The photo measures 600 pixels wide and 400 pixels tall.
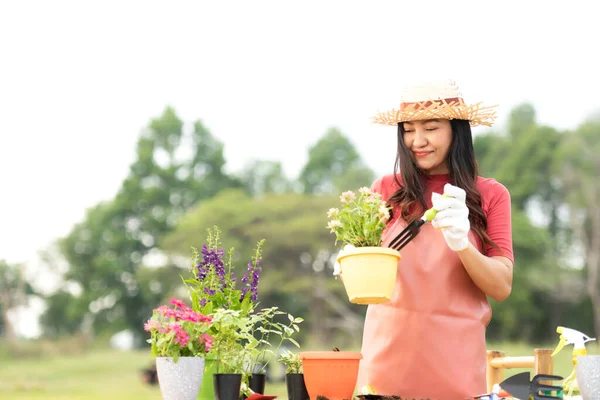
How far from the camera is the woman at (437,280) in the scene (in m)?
2.52

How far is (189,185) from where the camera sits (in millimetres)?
33188

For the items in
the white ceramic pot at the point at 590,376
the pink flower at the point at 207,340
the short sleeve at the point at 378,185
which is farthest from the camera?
the short sleeve at the point at 378,185

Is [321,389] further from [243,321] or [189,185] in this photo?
[189,185]

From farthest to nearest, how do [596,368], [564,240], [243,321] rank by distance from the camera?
[564,240], [243,321], [596,368]

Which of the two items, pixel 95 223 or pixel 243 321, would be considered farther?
pixel 95 223

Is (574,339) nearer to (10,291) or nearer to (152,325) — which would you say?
(152,325)

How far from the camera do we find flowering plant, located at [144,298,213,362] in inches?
81.0

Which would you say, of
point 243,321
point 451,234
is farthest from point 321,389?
point 451,234

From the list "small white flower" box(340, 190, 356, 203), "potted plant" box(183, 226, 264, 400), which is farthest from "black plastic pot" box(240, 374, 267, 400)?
"small white flower" box(340, 190, 356, 203)

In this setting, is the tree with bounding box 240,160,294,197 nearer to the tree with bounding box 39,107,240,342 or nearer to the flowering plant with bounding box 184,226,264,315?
the tree with bounding box 39,107,240,342

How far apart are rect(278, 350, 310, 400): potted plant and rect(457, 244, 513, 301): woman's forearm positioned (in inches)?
24.5

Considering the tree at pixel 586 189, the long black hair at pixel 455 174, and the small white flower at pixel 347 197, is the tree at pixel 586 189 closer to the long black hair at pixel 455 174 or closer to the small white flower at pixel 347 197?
the long black hair at pixel 455 174

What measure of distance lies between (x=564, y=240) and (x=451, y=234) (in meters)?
28.3

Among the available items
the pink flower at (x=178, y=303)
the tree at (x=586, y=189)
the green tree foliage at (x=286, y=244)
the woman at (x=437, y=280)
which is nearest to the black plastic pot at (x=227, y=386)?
the pink flower at (x=178, y=303)
